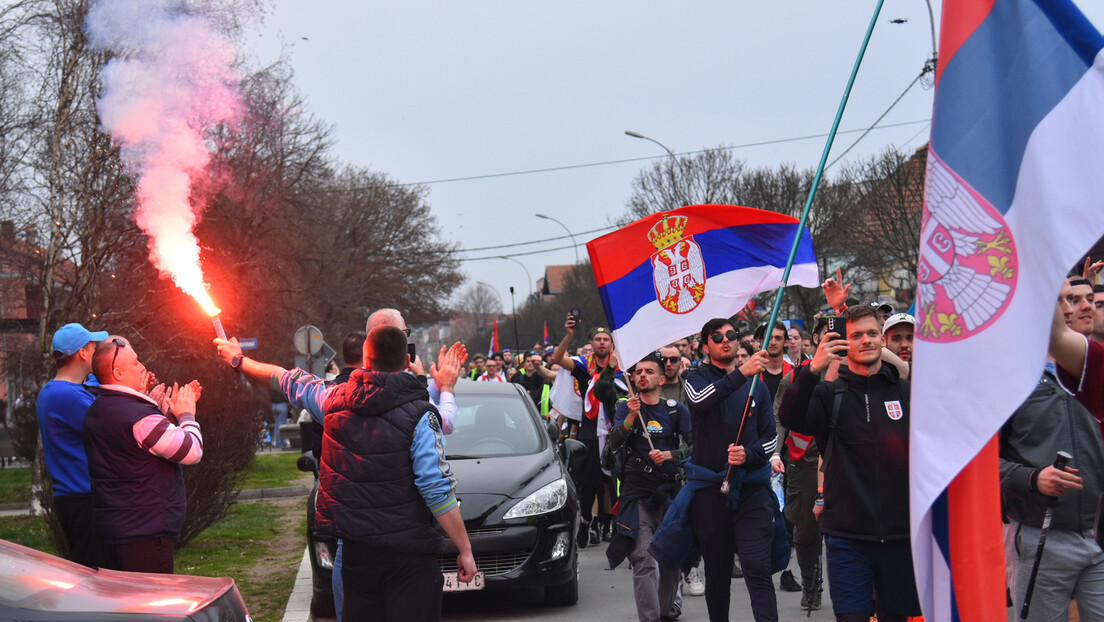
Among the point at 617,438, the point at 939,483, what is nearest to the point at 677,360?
the point at 617,438

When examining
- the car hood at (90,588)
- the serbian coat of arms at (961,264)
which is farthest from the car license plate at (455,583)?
the serbian coat of arms at (961,264)

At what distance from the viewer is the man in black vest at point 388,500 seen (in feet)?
15.9

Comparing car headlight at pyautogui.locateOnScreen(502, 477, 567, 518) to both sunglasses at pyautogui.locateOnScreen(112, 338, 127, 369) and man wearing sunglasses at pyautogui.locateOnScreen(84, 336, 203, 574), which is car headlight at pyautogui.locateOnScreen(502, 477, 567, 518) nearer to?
man wearing sunglasses at pyautogui.locateOnScreen(84, 336, 203, 574)

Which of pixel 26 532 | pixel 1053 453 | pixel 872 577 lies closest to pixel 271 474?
pixel 26 532

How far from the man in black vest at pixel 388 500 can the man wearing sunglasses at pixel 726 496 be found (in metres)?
2.14

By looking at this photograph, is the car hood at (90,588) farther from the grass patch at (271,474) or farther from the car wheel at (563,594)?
the grass patch at (271,474)

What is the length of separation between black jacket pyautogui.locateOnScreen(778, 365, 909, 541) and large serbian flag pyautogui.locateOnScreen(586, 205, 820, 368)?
7.14 ft

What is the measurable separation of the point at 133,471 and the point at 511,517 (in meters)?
3.41

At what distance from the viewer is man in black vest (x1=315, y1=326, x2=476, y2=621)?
4.83 meters

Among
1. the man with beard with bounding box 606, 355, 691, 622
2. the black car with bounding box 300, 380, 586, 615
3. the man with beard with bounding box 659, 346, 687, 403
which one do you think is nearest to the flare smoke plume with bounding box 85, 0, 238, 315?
the black car with bounding box 300, 380, 586, 615

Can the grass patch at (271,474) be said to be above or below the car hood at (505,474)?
below

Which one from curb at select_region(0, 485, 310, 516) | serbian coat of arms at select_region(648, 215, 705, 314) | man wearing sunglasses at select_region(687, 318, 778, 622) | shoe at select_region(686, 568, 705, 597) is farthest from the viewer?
curb at select_region(0, 485, 310, 516)

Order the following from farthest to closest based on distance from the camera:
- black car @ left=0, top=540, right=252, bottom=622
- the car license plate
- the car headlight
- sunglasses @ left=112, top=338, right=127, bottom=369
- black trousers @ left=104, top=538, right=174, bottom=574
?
the car headlight < the car license plate < sunglasses @ left=112, top=338, right=127, bottom=369 < black trousers @ left=104, top=538, right=174, bottom=574 < black car @ left=0, top=540, right=252, bottom=622

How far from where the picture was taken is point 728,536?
6672 millimetres
